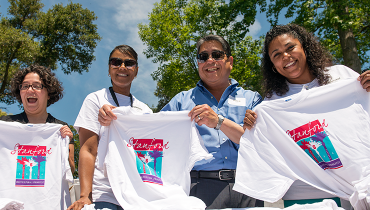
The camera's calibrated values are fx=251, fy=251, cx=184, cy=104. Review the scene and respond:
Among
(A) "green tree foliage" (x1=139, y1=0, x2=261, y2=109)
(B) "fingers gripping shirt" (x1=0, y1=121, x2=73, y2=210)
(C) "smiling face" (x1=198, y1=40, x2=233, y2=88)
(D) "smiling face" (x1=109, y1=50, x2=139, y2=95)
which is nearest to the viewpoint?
(B) "fingers gripping shirt" (x1=0, y1=121, x2=73, y2=210)

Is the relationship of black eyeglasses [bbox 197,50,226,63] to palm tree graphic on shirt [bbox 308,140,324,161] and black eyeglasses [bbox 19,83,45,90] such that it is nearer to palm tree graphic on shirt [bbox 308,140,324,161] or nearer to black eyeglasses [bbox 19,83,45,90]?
palm tree graphic on shirt [bbox 308,140,324,161]

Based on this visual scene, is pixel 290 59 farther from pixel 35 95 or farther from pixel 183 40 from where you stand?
pixel 183 40

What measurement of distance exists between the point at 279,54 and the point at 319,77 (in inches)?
19.8

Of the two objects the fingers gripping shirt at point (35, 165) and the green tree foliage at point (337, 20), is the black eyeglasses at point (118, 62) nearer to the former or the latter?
the fingers gripping shirt at point (35, 165)


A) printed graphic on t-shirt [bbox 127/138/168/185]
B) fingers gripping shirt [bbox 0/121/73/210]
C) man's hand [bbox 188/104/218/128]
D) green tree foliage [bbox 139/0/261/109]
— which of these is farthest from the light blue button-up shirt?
green tree foliage [bbox 139/0/261/109]

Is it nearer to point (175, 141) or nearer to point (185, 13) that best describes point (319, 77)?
point (175, 141)

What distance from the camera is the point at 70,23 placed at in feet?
53.1

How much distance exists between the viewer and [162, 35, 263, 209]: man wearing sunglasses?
2.62 metres

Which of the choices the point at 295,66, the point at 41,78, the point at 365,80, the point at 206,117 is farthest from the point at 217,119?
the point at 41,78

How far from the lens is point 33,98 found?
3.46 metres

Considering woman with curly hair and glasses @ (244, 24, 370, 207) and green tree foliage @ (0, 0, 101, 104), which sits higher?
green tree foliage @ (0, 0, 101, 104)

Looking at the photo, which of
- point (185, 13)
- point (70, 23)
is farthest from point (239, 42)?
point (70, 23)

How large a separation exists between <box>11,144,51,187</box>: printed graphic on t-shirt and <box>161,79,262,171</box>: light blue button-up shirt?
66.2 inches

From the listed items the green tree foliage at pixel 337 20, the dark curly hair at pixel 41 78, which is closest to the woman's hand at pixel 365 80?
the dark curly hair at pixel 41 78
